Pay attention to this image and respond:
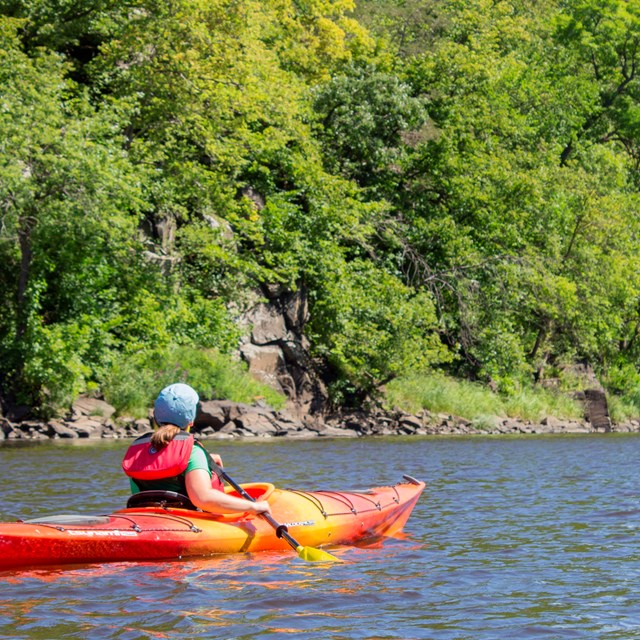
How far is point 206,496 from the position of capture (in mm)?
7496

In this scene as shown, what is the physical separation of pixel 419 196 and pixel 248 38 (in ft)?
25.7

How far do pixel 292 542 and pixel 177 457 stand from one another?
1065 mm

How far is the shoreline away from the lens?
19188 millimetres

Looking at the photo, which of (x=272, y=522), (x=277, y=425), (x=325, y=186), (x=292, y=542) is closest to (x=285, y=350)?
(x=277, y=425)

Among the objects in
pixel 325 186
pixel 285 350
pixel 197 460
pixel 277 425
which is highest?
pixel 325 186

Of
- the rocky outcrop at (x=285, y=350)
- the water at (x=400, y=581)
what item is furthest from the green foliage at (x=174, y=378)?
the water at (x=400, y=581)

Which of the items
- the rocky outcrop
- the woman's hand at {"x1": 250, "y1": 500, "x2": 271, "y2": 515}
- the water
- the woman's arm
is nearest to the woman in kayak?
the woman's arm

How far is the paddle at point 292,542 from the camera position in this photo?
24.9 ft

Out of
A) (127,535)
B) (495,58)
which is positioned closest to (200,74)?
(495,58)

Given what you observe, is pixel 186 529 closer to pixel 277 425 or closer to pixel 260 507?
pixel 260 507

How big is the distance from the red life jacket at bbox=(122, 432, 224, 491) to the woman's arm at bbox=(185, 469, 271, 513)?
11 cm

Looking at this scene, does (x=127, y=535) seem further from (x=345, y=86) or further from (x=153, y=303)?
(x=345, y=86)

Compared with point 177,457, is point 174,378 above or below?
below

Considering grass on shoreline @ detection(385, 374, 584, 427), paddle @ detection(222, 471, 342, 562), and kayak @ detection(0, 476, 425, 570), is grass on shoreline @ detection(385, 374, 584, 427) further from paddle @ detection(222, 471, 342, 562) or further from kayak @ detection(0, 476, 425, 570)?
paddle @ detection(222, 471, 342, 562)
